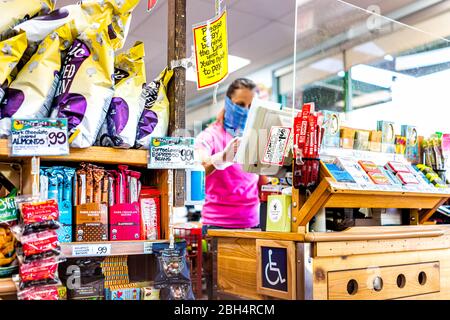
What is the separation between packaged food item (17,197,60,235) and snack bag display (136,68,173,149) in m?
0.38

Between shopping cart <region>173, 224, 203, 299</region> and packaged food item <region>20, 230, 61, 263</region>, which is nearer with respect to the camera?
packaged food item <region>20, 230, 61, 263</region>

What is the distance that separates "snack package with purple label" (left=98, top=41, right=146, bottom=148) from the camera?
148cm

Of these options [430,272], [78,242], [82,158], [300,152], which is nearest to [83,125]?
[82,158]

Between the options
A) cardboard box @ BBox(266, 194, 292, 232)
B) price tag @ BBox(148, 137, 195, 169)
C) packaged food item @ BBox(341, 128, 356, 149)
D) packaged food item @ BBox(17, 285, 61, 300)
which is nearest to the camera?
packaged food item @ BBox(17, 285, 61, 300)

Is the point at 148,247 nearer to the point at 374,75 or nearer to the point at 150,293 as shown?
the point at 150,293

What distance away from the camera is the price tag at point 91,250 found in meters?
1.40

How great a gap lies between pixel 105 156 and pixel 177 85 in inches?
16.4

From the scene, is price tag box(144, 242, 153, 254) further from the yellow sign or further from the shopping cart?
the shopping cart

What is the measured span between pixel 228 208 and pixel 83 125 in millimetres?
1723

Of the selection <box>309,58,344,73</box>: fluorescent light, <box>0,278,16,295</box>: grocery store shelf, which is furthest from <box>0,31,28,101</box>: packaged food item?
<box>309,58,344,73</box>: fluorescent light

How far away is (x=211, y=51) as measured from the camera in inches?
73.8

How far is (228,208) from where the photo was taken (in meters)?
2.99

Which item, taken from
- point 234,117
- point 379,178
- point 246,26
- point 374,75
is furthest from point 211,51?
point 246,26
